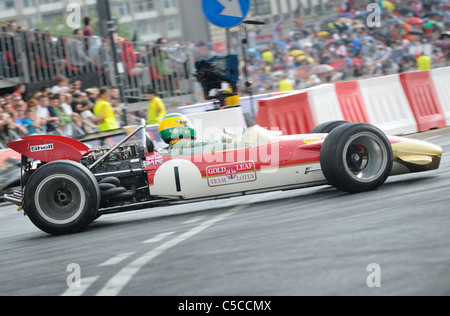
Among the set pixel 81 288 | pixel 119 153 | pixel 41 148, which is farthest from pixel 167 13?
pixel 81 288

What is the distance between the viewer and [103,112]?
1438cm

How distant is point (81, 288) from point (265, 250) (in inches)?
52.1

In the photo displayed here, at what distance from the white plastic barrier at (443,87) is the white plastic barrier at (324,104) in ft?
8.25

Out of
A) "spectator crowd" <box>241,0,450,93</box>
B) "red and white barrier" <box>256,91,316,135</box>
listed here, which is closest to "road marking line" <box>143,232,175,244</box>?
"red and white barrier" <box>256,91,316,135</box>

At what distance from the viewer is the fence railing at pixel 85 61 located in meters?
16.6

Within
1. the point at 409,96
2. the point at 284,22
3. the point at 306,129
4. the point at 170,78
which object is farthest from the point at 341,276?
the point at 284,22

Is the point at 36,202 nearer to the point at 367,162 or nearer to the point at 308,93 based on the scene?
the point at 367,162

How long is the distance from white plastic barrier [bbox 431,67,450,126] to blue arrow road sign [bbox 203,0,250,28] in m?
5.89

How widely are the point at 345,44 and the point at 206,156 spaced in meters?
18.9

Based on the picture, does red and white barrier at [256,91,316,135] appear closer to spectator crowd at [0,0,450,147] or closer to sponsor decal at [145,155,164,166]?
spectator crowd at [0,0,450,147]

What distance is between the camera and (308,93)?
12.7m

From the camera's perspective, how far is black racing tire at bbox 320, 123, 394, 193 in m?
7.29

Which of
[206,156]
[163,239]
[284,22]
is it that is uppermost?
[284,22]

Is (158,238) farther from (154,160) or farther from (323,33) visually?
(323,33)
